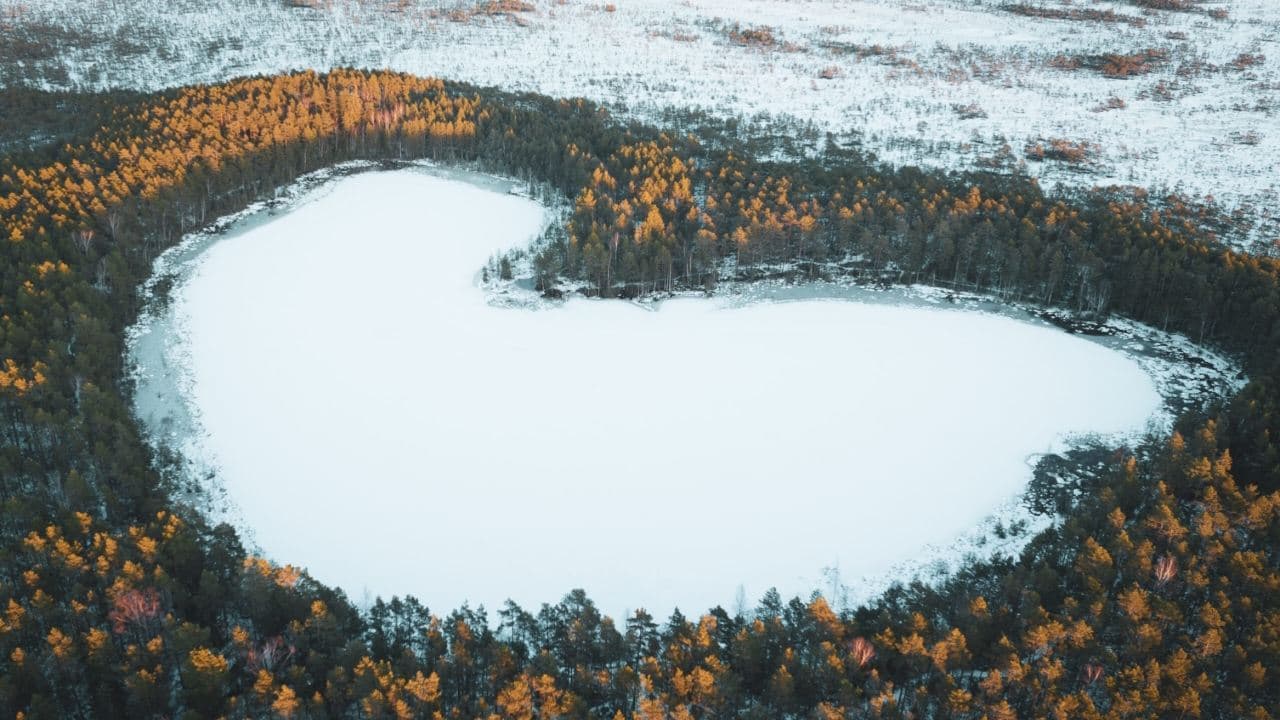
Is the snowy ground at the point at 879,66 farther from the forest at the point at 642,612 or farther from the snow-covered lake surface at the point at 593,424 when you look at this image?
the snow-covered lake surface at the point at 593,424

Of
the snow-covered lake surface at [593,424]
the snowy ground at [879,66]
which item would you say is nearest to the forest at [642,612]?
the snow-covered lake surface at [593,424]

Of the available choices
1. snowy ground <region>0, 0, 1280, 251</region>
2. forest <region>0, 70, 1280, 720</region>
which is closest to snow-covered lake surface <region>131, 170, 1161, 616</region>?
forest <region>0, 70, 1280, 720</region>

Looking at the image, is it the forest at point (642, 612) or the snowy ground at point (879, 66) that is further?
the snowy ground at point (879, 66)

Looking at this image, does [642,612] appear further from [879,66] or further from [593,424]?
[879,66]

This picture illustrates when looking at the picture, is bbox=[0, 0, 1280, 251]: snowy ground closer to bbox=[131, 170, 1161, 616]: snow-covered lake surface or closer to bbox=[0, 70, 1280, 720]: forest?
bbox=[0, 70, 1280, 720]: forest

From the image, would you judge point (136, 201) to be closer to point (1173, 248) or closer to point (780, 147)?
point (780, 147)

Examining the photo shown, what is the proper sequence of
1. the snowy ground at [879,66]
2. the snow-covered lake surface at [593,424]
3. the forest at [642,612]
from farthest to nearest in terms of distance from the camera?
the snowy ground at [879,66], the snow-covered lake surface at [593,424], the forest at [642,612]

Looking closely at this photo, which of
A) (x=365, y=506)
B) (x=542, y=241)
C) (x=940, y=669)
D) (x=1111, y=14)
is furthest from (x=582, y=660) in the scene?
(x=1111, y=14)
